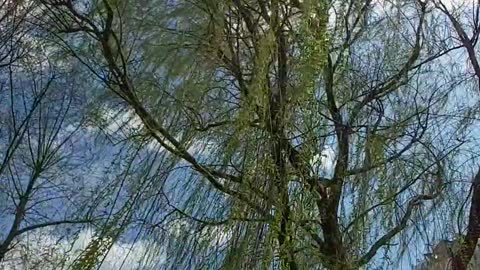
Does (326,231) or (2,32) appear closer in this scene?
(326,231)

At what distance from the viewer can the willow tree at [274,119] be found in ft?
3.02

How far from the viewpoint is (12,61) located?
2025 mm

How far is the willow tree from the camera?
0.92 m

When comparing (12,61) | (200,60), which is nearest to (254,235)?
(200,60)

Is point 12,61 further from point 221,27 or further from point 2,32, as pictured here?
point 221,27

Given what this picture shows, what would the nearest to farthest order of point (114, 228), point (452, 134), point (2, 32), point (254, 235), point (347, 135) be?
1. point (254, 235)
2. point (114, 228)
3. point (347, 135)
4. point (452, 134)
5. point (2, 32)

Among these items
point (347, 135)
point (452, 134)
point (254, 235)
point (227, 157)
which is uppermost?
point (452, 134)

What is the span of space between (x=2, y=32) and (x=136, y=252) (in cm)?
91

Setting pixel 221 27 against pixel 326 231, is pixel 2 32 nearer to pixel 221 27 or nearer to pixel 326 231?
pixel 221 27

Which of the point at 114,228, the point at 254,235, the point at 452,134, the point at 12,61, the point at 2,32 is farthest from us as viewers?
the point at 12,61

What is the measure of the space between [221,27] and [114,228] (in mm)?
332

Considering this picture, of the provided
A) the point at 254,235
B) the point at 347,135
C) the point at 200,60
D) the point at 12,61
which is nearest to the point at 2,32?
the point at 12,61

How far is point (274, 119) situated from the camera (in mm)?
927

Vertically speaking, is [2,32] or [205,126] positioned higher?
[2,32]
